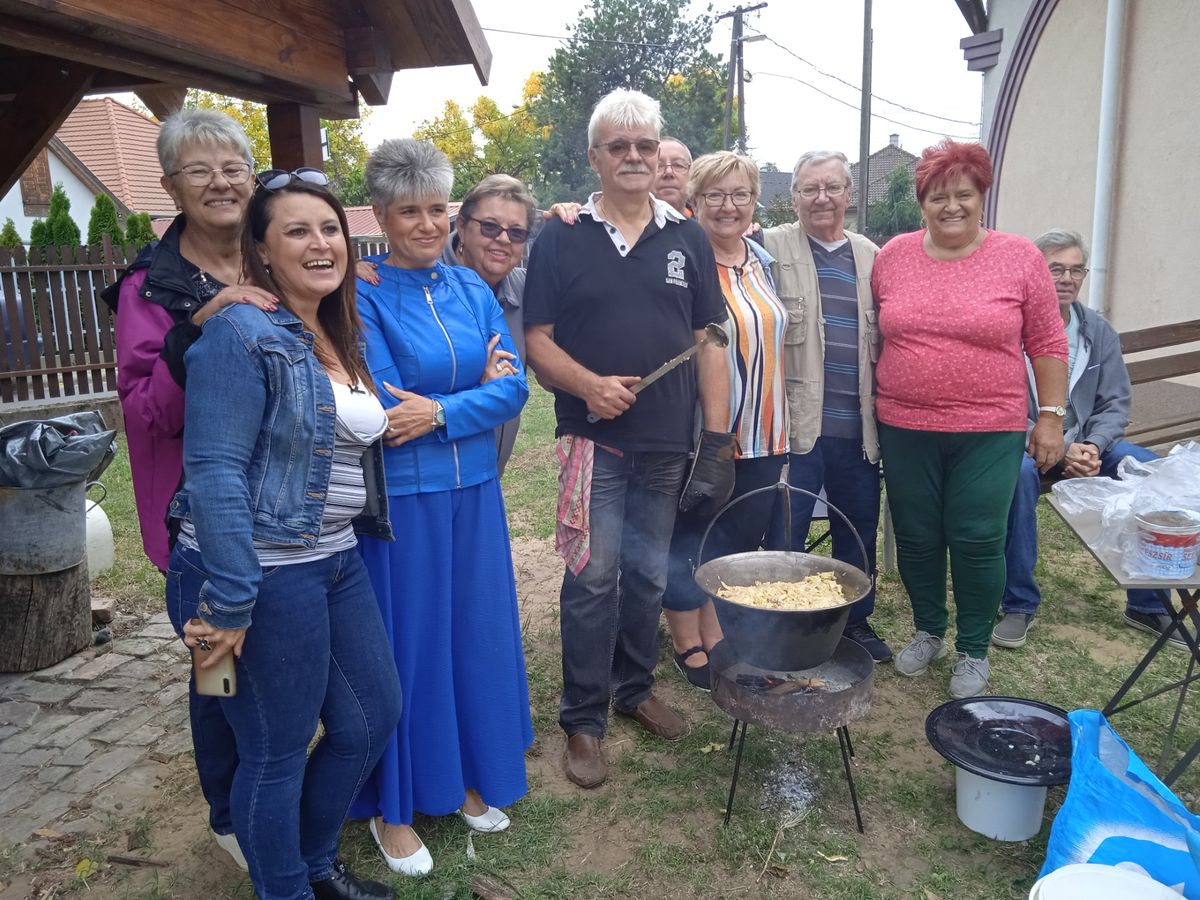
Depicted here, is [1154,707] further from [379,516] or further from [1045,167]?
[1045,167]

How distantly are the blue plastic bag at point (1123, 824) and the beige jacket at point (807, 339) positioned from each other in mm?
1693

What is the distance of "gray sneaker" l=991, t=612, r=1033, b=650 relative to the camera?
14.4 ft

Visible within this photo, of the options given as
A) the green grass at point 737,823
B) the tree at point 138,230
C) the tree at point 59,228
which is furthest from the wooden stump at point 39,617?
A: the tree at point 59,228

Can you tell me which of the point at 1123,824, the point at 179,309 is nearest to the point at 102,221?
the point at 179,309

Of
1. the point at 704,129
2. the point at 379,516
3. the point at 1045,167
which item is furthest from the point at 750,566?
the point at 704,129

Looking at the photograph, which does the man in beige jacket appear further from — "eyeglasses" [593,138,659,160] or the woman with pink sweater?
"eyeglasses" [593,138,659,160]

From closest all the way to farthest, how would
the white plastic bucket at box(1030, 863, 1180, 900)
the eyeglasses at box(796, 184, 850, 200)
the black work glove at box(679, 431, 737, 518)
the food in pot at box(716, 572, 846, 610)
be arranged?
the white plastic bucket at box(1030, 863, 1180, 900), the food in pot at box(716, 572, 846, 610), the black work glove at box(679, 431, 737, 518), the eyeglasses at box(796, 184, 850, 200)

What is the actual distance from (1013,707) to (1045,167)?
7.40 metres

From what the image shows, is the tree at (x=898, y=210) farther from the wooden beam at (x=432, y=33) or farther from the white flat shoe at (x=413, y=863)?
the white flat shoe at (x=413, y=863)

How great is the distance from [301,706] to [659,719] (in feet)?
5.92

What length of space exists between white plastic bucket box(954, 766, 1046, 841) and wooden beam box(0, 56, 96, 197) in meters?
4.12

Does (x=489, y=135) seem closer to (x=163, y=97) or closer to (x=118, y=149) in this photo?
(x=118, y=149)

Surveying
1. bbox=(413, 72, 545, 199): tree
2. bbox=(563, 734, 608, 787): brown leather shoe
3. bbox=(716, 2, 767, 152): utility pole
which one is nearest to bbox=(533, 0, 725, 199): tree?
bbox=(413, 72, 545, 199): tree

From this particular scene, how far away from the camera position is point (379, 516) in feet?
8.03
